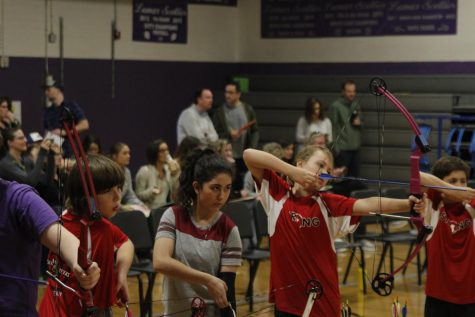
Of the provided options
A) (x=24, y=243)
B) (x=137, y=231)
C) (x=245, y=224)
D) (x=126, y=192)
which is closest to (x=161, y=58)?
(x=126, y=192)

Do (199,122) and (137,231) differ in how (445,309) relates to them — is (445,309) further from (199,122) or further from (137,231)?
(199,122)

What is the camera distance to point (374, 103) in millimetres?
13242

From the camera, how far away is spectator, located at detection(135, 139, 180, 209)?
28.9 ft

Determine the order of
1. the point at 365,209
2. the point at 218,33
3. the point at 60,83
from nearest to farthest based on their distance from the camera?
the point at 365,209
the point at 60,83
the point at 218,33

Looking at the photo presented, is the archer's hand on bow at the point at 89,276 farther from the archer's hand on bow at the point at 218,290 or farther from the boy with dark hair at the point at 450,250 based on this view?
the boy with dark hair at the point at 450,250

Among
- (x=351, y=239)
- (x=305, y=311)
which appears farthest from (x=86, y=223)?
(x=351, y=239)

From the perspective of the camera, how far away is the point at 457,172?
16.1 ft

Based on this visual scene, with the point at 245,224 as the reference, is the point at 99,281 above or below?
above

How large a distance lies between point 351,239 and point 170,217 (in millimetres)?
4704

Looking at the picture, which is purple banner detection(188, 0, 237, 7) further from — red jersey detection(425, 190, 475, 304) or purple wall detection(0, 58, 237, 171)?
red jersey detection(425, 190, 475, 304)

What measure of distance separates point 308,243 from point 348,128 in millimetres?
8802

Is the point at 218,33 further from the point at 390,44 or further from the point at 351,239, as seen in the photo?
the point at 351,239

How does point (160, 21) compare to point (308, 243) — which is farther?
point (160, 21)

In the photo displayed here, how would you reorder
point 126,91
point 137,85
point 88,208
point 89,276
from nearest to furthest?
point 89,276 < point 88,208 < point 126,91 < point 137,85
